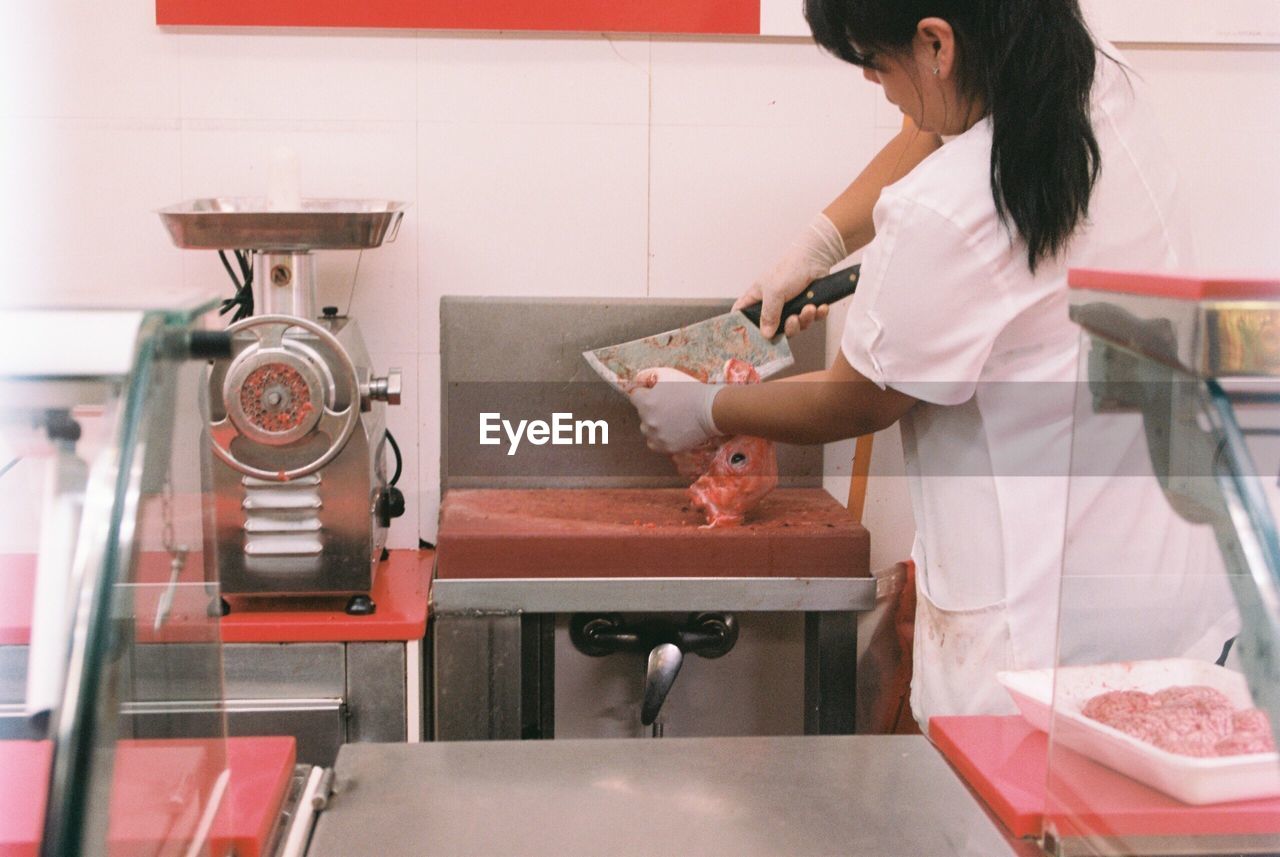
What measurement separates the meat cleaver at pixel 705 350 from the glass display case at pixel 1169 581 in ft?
3.67

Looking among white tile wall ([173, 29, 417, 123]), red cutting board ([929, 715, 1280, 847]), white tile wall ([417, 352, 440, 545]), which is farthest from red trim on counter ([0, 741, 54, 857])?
white tile wall ([173, 29, 417, 123])

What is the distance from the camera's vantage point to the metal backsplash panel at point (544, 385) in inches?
99.4

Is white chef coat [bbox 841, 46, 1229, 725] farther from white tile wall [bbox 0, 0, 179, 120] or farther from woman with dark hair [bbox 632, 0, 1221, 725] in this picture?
white tile wall [bbox 0, 0, 179, 120]

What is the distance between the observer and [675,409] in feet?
7.34

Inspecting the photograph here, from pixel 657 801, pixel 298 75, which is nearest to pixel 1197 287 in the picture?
pixel 657 801

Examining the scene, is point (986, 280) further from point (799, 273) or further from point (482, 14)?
point (482, 14)

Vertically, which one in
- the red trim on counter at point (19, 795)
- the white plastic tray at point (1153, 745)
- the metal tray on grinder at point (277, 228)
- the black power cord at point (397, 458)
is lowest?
the red trim on counter at point (19, 795)

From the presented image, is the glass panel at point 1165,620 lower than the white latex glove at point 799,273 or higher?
lower

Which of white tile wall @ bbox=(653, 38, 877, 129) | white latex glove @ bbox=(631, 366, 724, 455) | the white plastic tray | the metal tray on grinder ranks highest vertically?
white tile wall @ bbox=(653, 38, 877, 129)

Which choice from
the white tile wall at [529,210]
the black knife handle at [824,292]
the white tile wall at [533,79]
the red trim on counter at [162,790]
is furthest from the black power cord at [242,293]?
the red trim on counter at [162,790]

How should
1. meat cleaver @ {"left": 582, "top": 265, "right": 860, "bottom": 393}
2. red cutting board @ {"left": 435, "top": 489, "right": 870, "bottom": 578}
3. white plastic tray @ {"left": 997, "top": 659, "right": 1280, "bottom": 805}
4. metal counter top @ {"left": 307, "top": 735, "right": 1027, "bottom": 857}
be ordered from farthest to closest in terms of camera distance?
meat cleaver @ {"left": 582, "top": 265, "right": 860, "bottom": 393}
red cutting board @ {"left": 435, "top": 489, "right": 870, "bottom": 578}
metal counter top @ {"left": 307, "top": 735, "right": 1027, "bottom": 857}
white plastic tray @ {"left": 997, "top": 659, "right": 1280, "bottom": 805}

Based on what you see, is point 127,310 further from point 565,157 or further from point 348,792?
point 565,157

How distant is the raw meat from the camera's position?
38.9 inches

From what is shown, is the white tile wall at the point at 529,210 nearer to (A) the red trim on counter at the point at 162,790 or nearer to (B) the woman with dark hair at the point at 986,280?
(B) the woman with dark hair at the point at 986,280
